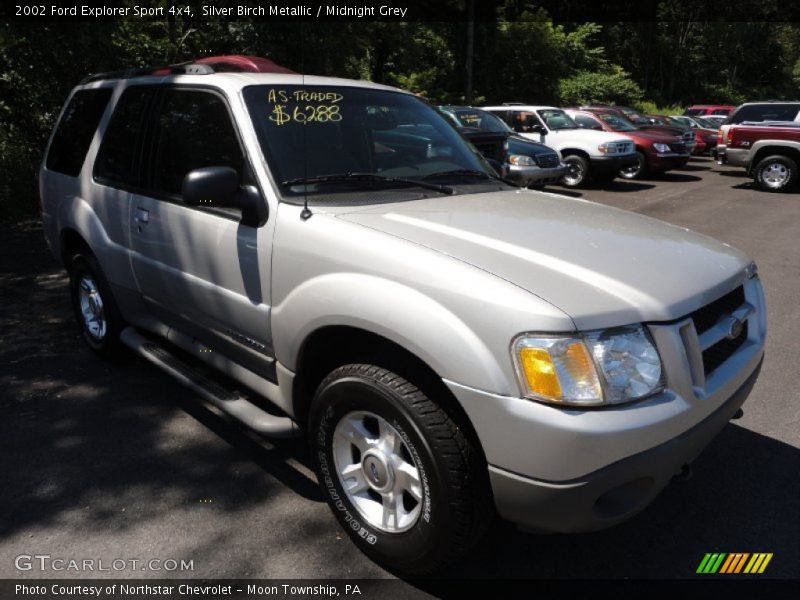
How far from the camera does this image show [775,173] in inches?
548

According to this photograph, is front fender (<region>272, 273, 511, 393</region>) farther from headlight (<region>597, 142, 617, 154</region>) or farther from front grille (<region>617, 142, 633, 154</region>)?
front grille (<region>617, 142, 633, 154</region>)

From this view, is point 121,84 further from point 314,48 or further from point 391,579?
point 314,48

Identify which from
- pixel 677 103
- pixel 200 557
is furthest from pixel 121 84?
pixel 677 103

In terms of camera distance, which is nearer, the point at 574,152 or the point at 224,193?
the point at 224,193

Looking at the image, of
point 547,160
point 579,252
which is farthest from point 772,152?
point 579,252

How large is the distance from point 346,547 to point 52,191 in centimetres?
348

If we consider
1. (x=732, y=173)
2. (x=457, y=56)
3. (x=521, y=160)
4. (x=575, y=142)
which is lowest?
(x=732, y=173)

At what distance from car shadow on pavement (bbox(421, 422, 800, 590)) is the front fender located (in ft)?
3.27

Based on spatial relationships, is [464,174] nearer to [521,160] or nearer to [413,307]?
[413,307]

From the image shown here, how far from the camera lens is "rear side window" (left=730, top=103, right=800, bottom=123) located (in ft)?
45.7

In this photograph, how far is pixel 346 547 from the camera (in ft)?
8.91

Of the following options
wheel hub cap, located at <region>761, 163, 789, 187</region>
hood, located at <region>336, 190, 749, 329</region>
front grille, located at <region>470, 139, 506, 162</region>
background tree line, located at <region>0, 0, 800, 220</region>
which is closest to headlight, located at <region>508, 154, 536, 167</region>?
front grille, located at <region>470, 139, 506, 162</region>

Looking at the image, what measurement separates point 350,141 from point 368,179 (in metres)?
0.25

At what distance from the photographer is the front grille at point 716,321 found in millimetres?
2371
